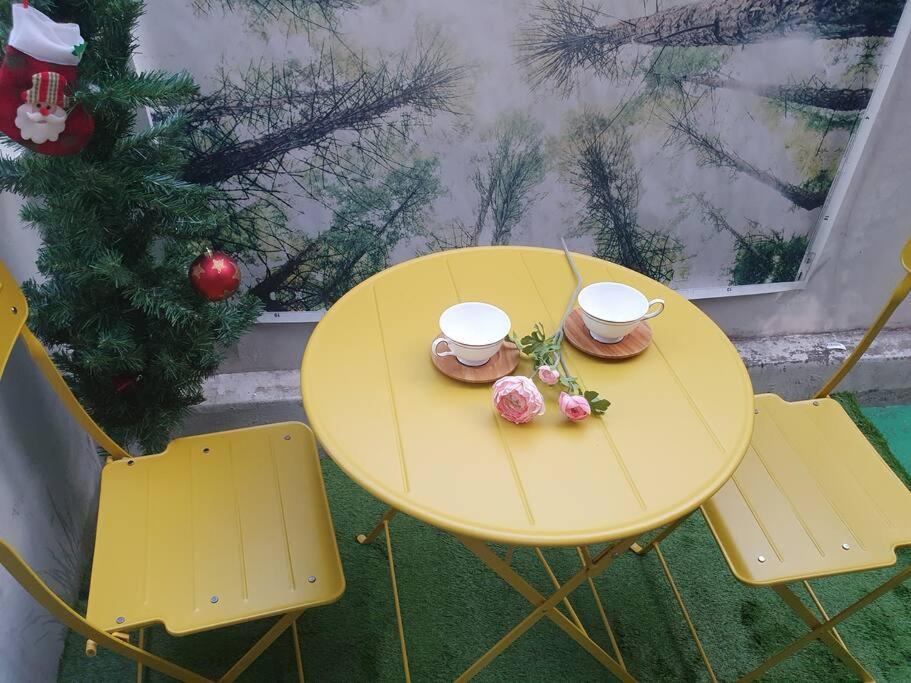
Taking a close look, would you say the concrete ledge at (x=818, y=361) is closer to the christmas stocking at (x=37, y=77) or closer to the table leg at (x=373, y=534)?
the table leg at (x=373, y=534)

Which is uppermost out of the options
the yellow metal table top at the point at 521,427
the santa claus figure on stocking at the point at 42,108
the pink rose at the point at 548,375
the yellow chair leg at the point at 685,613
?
the santa claus figure on stocking at the point at 42,108

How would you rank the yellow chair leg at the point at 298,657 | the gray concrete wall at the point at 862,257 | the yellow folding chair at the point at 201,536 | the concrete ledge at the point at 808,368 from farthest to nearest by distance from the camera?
1. the concrete ledge at the point at 808,368
2. the gray concrete wall at the point at 862,257
3. the yellow chair leg at the point at 298,657
4. the yellow folding chair at the point at 201,536

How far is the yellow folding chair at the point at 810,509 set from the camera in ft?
4.91

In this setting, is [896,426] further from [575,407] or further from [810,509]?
[575,407]

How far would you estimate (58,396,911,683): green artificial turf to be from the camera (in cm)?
190

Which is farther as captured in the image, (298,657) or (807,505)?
(298,657)

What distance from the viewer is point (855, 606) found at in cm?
160

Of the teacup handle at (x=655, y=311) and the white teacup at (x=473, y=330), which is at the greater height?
the teacup handle at (x=655, y=311)

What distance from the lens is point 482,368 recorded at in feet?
4.81

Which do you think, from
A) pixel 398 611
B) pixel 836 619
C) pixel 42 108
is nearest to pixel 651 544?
pixel 836 619

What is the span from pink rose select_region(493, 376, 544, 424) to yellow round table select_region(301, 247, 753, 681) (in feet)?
0.13

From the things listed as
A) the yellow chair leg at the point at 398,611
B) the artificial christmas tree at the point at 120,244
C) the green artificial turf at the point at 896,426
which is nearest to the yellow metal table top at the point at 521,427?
the artificial christmas tree at the point at 120,244

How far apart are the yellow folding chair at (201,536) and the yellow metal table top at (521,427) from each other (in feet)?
1.08

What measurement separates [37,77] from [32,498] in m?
1.03
